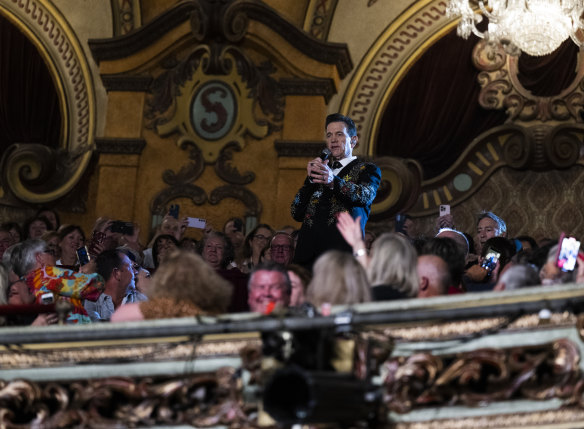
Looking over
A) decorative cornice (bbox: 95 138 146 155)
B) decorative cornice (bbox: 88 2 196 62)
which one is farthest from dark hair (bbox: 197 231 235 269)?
decorative cornice (bbox: 88 2 196 62)

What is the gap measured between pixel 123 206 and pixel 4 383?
6460 mm

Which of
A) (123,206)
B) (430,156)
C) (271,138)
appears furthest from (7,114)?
(430,156)

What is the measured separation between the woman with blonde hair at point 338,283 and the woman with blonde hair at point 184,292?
15.4 inches

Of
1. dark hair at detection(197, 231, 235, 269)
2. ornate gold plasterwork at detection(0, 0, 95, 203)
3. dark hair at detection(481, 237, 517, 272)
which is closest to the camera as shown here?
dark hair at detection(481, 237, 517, 272)

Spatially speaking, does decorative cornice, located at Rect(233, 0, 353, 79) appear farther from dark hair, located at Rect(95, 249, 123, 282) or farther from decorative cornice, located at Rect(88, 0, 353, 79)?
dark hair, located at Rect(95, 249, 123, 282)

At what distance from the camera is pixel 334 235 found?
6.52m

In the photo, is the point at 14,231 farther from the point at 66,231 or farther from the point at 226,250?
the point at 226,250

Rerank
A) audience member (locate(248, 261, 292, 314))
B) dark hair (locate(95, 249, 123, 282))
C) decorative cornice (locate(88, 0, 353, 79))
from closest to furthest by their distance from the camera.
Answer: audience member (locate(248, 261, 292, 314)) < dark hair (locate(95, 249, 123, 282)) < decorative cornice (locate(88, 0, 353, 79))

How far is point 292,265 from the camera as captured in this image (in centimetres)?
596

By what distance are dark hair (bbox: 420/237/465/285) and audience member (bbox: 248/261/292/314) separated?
0.76 m

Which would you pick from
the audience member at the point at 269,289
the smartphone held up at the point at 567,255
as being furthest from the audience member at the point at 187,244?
the smartphone held up at the point at 567,255

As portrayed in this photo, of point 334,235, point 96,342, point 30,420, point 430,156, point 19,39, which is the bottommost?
point 30,420

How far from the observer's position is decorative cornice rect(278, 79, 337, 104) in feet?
37.3

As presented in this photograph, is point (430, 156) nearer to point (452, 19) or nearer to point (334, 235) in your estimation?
point (452, 19)
